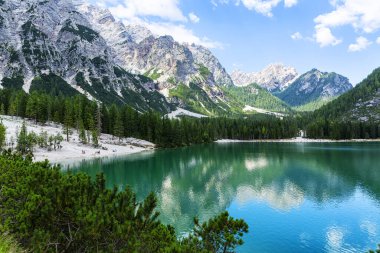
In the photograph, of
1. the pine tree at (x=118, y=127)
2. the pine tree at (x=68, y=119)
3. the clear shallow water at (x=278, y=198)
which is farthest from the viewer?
the pine tree at (x=118, y=127)

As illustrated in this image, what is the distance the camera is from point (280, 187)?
7575 cm

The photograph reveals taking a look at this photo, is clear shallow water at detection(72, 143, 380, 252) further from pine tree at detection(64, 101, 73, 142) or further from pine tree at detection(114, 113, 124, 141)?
pine tree at detection(114, 113, 124, 141)

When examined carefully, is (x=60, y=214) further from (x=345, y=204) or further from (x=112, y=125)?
(x=112, y=125)

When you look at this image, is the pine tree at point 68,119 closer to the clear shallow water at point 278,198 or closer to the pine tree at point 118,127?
the pine tree at point 118,127

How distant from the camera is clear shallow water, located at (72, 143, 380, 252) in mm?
41812

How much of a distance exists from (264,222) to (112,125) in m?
153

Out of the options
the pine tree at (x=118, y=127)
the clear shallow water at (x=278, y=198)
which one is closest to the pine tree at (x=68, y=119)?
the pine tree at (x=118, y=127)

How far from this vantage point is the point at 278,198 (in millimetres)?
64688

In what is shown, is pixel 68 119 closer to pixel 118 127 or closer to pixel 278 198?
pixel 118 127

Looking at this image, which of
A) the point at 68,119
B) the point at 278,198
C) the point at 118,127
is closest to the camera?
the point at 278,198

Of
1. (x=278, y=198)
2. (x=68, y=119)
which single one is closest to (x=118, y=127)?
(x=68, y=119)

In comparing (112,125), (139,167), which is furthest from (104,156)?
(112,125)

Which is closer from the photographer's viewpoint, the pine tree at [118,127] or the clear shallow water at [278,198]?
the clear shallow water at [278,198]

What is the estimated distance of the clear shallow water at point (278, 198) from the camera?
41812 millimetres
